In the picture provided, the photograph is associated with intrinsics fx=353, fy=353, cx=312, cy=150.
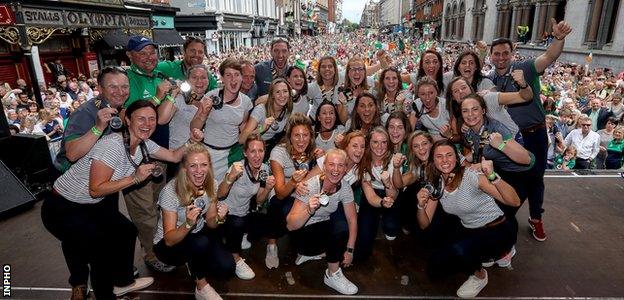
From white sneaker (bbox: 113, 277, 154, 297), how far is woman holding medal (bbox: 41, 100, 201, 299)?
0.29 meters

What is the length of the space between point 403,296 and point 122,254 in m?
2.84

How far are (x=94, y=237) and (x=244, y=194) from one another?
4.76ft

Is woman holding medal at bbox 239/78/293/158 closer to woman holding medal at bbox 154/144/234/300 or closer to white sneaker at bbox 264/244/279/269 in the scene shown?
woman holding medal at bbox 154/144/234/300

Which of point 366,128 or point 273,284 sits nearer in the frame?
point 273,284

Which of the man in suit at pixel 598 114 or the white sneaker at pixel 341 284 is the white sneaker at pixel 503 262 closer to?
the white sneaker at pixel 341 284

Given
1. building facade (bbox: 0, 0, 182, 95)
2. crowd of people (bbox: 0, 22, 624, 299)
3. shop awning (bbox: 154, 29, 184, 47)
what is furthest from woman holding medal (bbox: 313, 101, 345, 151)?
shop awning (bbox: 154, 29, 184, 47)

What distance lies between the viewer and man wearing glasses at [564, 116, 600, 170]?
23.6 ft

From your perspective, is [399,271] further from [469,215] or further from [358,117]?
[358,117]

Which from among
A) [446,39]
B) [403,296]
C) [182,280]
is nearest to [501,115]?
[403,296]

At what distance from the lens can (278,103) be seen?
4.55 meters

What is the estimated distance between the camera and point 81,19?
1499 cm

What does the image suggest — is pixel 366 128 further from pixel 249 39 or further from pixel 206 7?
pixel 249 39

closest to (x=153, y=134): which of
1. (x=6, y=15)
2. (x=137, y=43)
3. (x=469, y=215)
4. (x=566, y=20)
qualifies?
(x=137, y=43)

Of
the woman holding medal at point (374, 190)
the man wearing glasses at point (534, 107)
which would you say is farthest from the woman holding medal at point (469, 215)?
the man wearing glasses at point (534, 107)
